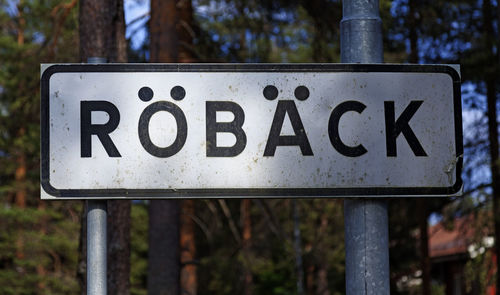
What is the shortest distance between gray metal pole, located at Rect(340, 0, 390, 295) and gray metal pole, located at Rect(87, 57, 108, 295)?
2.47ft

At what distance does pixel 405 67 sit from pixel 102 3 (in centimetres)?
675

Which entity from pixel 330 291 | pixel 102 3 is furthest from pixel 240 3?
pixel 330 291

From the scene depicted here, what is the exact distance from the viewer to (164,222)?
1287cm

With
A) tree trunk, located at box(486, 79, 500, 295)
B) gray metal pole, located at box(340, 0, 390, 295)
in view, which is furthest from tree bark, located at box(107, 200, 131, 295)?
tree trunk, located at box(486, 79, 500, 295)

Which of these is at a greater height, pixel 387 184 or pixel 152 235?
pixel 387 184

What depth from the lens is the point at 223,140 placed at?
2434 mm

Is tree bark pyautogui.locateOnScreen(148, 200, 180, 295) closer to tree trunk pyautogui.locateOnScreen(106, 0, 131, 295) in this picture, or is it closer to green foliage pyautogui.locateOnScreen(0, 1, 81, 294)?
tree trunk pyautogui.locateOnScreen(106, 0, 131, 295)

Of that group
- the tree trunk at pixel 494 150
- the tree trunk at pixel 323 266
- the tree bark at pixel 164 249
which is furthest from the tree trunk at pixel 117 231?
the tree trunk at pixel 323 266

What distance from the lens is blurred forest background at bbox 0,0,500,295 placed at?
1258cm

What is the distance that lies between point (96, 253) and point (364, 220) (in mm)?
823

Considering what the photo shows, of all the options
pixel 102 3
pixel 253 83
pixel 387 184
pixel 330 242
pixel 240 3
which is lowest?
pixel 330 242

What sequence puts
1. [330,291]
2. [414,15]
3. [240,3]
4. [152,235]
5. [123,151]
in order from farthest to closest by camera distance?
1. [330,291]
2. [414,15]
3. [240,3]
4. [152,235]
5. [123,151]

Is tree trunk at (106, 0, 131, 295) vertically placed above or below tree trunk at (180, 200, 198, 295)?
above

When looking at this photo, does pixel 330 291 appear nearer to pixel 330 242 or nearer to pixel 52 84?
pixel 330 242
